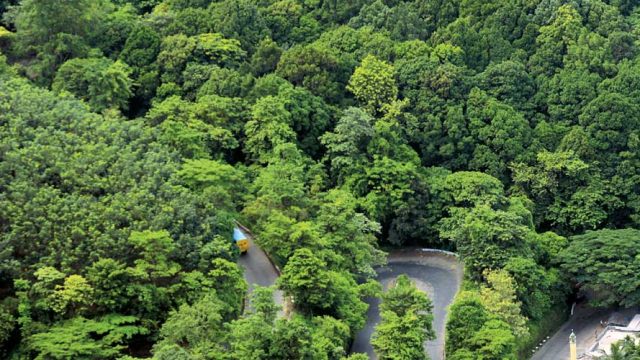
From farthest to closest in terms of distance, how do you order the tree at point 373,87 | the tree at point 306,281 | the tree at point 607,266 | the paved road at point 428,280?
1. the tree at point 373,87
2. the tree at point 607,266
3. the paved road at point 428,280
4. the tree at point 306,281

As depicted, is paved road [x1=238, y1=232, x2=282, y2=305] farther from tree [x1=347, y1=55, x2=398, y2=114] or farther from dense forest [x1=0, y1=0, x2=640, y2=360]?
tree [x1=347, y1=55, x2=398, y2=114]

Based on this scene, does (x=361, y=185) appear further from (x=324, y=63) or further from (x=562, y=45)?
(x=562, y=45)

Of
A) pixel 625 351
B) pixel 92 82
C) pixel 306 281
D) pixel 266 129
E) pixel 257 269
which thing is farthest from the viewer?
pixel 92 82

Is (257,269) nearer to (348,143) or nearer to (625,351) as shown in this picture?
(348,143)

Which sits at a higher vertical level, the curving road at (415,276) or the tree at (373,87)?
the tree at (373,87)

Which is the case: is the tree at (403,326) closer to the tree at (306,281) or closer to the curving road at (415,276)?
the tree at (306,281)

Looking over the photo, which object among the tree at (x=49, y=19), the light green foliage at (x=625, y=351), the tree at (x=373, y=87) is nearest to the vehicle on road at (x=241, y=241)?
the tree at (x=373, y=87)

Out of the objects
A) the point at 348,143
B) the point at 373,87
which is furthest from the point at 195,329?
the point at 373,87
